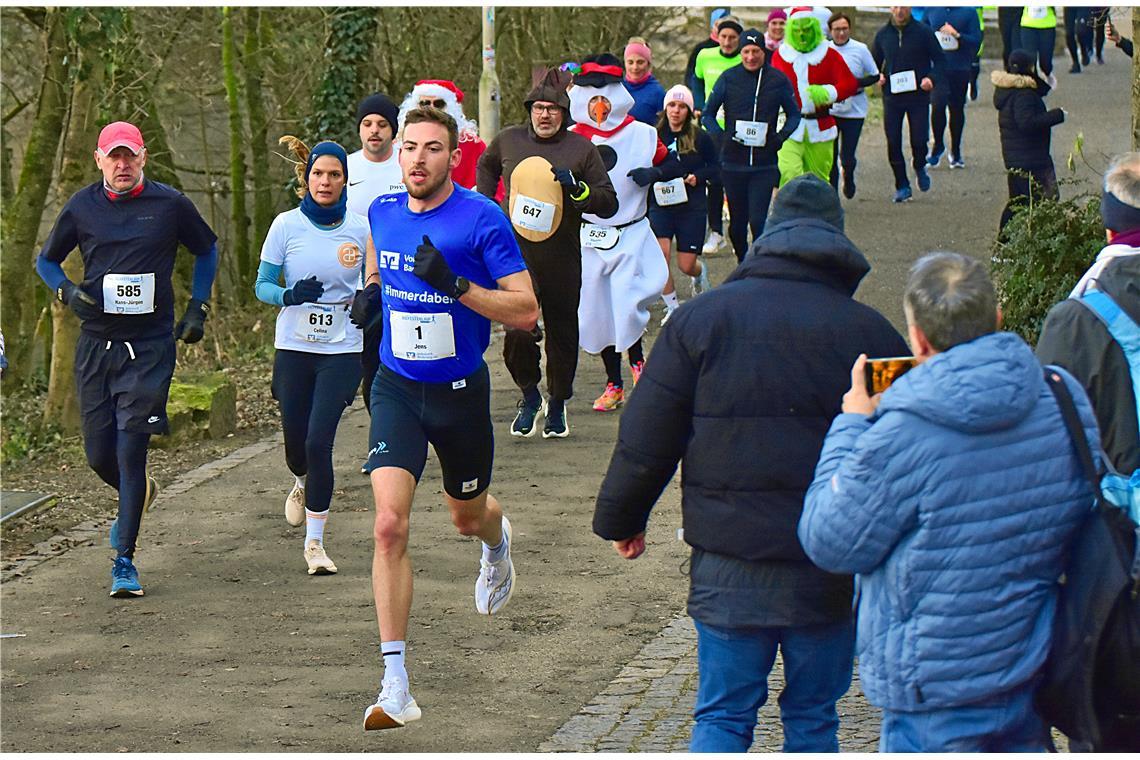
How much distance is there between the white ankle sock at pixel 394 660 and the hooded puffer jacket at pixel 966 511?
8.61ft

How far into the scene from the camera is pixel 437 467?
1153cm

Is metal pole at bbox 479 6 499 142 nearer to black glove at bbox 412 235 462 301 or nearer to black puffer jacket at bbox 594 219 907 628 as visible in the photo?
black glove at bbox 412 235 462 301

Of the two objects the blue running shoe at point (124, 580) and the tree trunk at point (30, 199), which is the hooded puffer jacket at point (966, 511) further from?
the tree trunk at point (30, 199)

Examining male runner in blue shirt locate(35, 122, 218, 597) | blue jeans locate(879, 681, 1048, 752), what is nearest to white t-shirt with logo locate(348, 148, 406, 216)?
male runner in blue shirt locate(35, 122, 218, 597)

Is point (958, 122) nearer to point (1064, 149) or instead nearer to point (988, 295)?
point (1064, 149)

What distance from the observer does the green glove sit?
53.6 feet

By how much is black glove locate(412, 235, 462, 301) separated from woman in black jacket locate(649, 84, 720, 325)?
262 inches

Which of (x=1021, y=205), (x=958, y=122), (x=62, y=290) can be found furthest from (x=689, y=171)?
(x=958, y=122)

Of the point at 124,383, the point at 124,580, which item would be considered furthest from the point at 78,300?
the point at 124,580

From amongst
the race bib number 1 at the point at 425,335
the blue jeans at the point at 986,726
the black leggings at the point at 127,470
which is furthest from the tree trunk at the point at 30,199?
the blue jeans at the point at 986,726

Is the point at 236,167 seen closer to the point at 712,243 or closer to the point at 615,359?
the point at 712,243

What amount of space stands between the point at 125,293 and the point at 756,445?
4755 mm

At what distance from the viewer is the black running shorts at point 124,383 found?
879 cm

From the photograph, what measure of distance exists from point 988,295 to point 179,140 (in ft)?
69.7
